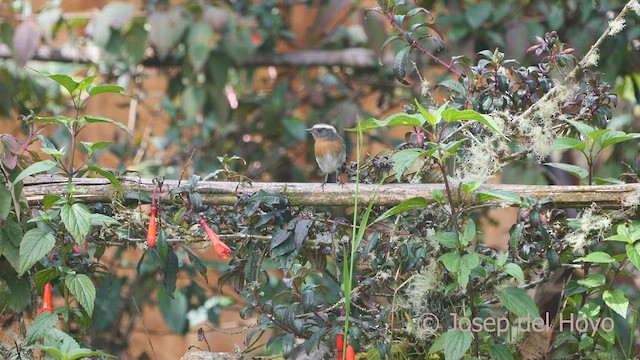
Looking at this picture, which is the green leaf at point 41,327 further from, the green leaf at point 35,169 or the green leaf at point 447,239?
the green leaf at point 447,239

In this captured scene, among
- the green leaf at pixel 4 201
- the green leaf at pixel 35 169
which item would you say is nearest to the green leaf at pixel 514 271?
the green leaf at pixel 35 169

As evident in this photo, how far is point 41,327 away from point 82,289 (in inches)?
5.2

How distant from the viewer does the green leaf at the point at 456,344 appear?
1862 mm

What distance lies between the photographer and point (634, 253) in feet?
6.15

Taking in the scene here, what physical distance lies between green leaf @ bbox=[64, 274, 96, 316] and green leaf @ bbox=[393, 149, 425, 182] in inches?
30.2

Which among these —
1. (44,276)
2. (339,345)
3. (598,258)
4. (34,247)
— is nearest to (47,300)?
(44,276)

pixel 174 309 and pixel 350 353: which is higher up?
pixel 350 353

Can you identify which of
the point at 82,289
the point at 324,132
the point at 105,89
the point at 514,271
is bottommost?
the point at 82,289

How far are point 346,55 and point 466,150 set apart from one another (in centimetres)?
232

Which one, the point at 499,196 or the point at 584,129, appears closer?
the point at 499,196

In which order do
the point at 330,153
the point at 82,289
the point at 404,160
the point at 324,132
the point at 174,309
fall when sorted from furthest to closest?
1. the point at 174,309
2. the point at 324,132
3. the point at 330,153
4. the point at 82,289
5. the point at 404,160

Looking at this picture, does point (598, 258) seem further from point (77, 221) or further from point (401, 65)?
point (77, 221)

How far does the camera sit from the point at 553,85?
229 centimetres

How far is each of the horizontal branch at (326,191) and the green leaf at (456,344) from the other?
0.31 m
